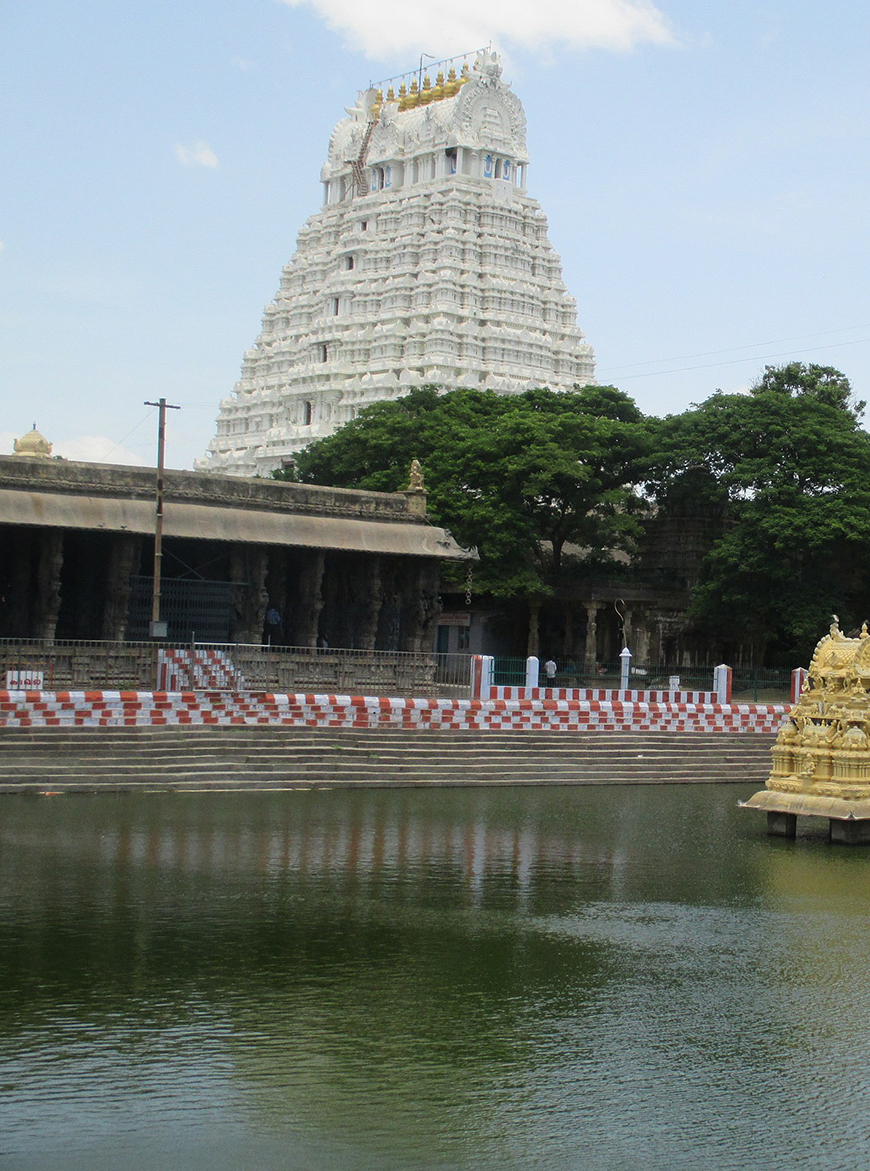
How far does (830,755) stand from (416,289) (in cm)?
5420

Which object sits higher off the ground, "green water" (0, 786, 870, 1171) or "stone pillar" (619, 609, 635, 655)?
"stone pillar" (619, 609, 635, 655)

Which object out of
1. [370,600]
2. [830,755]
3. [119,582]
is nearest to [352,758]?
[830,755]

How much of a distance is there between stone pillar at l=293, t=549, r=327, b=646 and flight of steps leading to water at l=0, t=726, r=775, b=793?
29.3 ft

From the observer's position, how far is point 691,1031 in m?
10.9

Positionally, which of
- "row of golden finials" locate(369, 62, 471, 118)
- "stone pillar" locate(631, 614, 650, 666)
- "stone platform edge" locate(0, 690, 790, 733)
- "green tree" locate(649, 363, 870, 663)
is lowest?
"stone platform edge" locate(0, 690, 790, 733)

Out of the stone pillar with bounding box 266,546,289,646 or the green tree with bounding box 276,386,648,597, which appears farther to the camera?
the green tree with bounding box 276,386,648,597

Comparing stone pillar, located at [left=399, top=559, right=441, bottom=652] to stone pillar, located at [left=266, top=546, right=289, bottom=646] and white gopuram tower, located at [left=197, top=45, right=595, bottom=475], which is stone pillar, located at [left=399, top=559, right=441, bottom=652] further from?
white gopuram tower, located at [left=197, top=45, right=595, bottom=475]

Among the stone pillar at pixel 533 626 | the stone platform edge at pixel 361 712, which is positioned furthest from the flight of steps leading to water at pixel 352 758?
the stone pillar at pixel 533 626

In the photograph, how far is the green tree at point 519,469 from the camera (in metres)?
45.4

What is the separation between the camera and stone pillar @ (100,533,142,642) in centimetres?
3203

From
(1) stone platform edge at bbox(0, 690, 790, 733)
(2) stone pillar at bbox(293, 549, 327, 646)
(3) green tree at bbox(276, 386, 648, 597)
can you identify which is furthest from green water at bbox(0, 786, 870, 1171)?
(3) green tree at bbox(276, 386, 648, 597)

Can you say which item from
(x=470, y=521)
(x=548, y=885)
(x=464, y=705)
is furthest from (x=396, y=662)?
(x=548, y=885)

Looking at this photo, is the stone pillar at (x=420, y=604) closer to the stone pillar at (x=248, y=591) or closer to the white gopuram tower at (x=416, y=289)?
the stone pillar at (x=248, y=591)

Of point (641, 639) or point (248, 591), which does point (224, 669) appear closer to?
point (248, 591)
